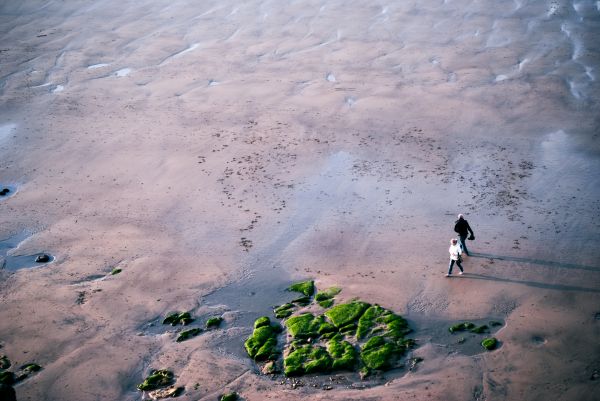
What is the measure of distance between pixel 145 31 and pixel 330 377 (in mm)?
27746

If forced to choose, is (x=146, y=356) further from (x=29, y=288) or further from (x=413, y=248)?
(x=413, y=248)

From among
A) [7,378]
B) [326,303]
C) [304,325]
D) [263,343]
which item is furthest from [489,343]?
[7,378]

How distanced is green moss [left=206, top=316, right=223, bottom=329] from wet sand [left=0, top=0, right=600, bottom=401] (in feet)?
0.90

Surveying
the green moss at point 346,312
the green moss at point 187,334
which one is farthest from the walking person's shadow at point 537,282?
the green moss at point 187,334

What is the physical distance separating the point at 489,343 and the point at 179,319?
7.53 m

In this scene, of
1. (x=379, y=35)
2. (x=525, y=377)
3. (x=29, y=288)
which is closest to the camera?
(x=525, y=377)

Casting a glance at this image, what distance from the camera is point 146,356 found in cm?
1209

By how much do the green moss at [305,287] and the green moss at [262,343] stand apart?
5.23ft

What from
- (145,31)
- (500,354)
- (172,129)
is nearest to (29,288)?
(172,129)

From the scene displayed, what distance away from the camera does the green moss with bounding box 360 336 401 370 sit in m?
11.3

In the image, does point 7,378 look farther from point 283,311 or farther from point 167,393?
point 283,311

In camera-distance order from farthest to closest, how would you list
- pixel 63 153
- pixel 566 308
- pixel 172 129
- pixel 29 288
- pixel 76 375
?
pixel 172 129, pixel 63 153, pixel 29 288, pixel 566 308, pixel 76 375

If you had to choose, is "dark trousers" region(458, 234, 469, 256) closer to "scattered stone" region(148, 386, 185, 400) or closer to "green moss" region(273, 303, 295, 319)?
"green moss" region(273, 303, 295, 319)

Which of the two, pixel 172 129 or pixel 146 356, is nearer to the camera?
pixel 146 356
